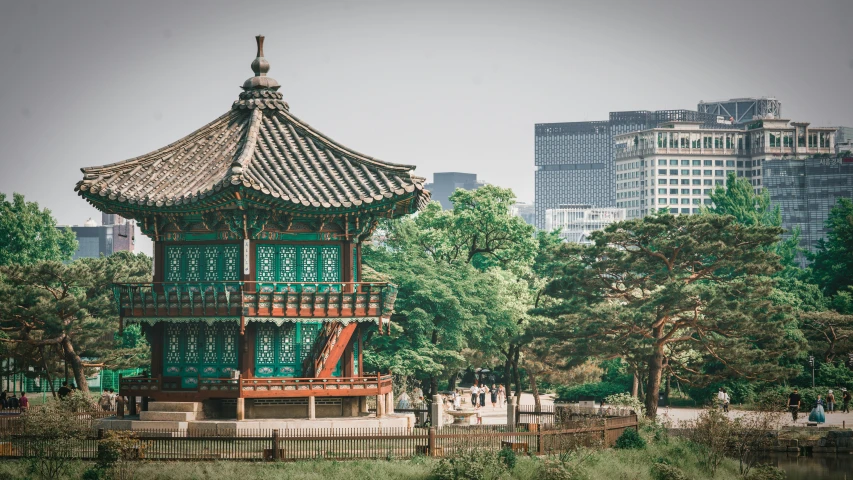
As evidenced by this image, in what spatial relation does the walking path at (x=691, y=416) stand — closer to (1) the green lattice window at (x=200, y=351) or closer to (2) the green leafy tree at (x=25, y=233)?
(1) the green lattice window at (x=200, y=351)

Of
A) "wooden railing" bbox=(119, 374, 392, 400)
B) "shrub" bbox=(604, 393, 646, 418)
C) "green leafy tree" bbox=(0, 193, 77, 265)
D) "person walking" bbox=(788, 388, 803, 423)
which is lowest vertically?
"person walking" bbox=(788, 388, 803, 423)

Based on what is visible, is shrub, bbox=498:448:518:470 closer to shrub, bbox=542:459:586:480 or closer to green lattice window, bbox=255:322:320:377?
shrub, bbox=542:459:586:480

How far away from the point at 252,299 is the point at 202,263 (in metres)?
3.74

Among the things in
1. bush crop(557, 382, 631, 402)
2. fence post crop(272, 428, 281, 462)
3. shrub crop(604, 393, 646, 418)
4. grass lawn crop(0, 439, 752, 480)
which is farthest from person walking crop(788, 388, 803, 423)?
fence post crop(272, 428, 281, 462)

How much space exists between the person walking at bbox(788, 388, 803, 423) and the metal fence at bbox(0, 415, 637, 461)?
24333 millimetres

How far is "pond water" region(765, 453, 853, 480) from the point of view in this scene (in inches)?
2235

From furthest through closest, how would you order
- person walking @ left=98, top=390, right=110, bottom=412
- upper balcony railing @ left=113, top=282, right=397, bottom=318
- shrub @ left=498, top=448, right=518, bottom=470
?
person walking @ left=98, top=390, right=110, bottom=412 < upper balcony railing @ left=113, top=282, right=397, bottom=318 < shrub @ left=498, top=448, right=518, bottom=470

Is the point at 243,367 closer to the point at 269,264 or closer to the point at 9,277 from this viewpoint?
the point at 269,264

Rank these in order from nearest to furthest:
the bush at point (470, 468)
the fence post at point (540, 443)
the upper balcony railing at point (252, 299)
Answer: the bush at point (470, 468)
the fence post at point (540, 443)
the upper balcony railing at point (252, 299)

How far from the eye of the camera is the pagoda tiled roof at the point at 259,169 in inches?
2148

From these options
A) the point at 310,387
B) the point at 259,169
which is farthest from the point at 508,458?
the point at 259,169

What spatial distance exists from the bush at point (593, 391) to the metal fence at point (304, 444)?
3591cm

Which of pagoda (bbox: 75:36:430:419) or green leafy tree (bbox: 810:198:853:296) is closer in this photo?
pagoda (bbox: 75:36:430:419)

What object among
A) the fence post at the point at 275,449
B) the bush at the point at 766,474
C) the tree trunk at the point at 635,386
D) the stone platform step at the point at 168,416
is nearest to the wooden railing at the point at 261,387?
the stone platform step at the point at 168,416
